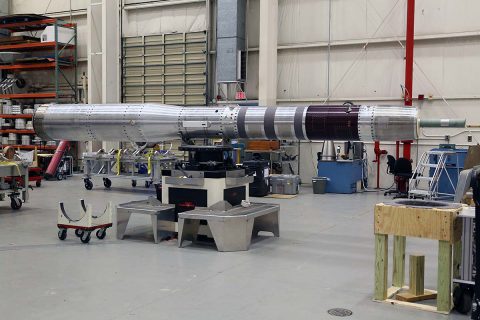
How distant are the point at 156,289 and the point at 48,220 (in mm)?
3670

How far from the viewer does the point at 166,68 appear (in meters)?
13.5

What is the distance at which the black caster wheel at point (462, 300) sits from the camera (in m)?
A: 3.48

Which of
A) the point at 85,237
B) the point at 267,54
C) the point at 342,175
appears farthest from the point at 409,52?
the point at 85,237

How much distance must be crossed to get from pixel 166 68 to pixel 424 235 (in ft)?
36.0

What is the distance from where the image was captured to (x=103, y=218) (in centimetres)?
566

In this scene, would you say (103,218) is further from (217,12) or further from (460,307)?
(217,12)

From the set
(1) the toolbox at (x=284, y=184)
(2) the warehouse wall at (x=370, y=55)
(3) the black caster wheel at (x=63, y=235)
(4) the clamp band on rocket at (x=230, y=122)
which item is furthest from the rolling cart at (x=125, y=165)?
(3) the black caster wheel at (x=63, y=235)

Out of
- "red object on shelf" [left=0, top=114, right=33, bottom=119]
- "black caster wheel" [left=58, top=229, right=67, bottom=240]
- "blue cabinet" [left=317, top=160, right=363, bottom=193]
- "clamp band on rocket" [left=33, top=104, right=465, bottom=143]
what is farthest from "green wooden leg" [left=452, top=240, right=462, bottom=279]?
"red object on shelf" [left=0, top=114, right=33, bottom=119]

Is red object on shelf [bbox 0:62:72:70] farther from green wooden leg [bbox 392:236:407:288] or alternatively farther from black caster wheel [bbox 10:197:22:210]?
green wooden leg [bbox 392:236:407:288]

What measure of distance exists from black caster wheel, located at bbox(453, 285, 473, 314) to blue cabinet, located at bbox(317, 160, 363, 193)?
6.88m

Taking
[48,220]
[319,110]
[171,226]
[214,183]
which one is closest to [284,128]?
[319,110]

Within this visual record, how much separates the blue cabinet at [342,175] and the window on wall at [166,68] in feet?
13.0

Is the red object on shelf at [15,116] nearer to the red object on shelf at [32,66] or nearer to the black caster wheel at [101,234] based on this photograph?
the red object on shelf at [32,66]

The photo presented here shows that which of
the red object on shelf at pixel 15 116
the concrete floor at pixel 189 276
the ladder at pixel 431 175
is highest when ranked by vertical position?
the red object on shelf at pixel 15 116
